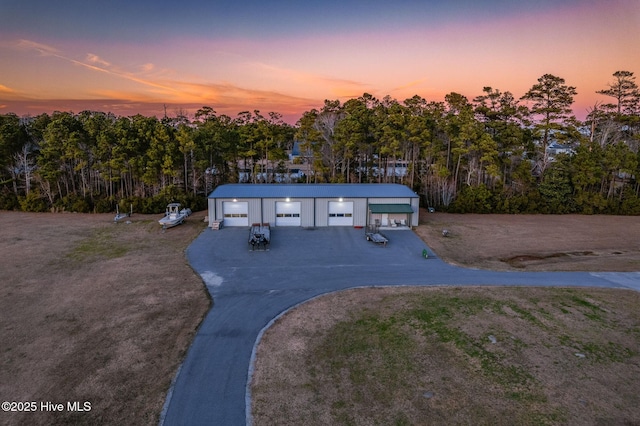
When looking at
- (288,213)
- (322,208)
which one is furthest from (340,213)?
(288,213)

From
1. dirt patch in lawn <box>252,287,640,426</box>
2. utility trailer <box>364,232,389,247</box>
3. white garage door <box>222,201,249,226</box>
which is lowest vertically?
dirt patch in lawn <box>252,287,640,426</box>

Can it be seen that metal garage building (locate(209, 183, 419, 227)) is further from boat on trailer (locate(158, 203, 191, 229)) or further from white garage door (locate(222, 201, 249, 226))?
boat on trailer (locate(158, 203, 191, 229))

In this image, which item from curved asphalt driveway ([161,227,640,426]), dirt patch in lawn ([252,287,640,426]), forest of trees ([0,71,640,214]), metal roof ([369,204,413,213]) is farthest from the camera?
forest of trees ([0,71,640,214])

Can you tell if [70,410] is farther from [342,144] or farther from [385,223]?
[342,144]

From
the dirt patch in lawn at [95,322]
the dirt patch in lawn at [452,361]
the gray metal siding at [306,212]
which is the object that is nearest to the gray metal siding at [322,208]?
the gray metal siding at [306,212]

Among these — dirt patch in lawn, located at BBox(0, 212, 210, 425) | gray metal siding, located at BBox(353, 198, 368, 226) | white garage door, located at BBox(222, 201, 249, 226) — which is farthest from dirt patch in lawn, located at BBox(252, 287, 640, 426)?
white garage door, located at BBox(222, 201, 249, 226)

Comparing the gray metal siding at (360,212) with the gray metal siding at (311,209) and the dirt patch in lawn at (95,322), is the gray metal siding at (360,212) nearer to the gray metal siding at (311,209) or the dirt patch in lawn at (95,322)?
the gray metal siding at (311,209)

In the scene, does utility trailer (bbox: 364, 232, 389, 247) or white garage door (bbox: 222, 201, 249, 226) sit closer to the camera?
utility trailer (bbox: 364, 232, 389, 247)

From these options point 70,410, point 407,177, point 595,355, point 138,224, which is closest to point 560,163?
point 407,177

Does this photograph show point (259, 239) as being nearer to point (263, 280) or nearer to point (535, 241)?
point (263, 280)
